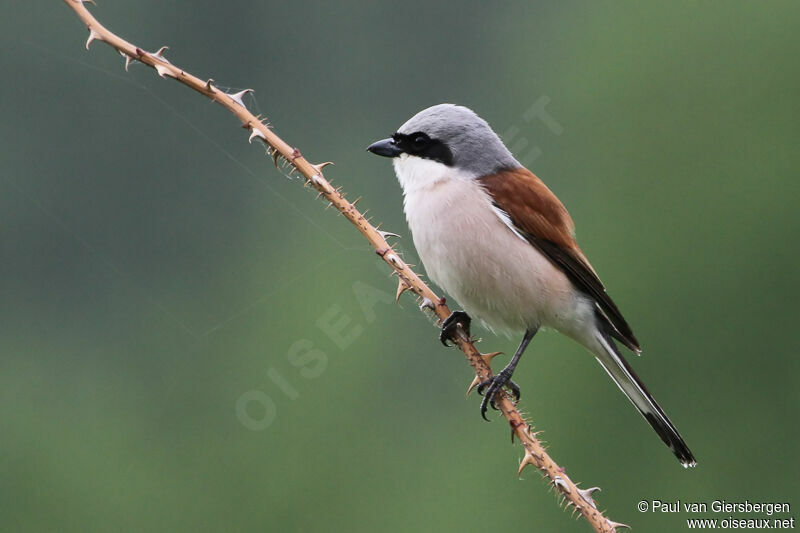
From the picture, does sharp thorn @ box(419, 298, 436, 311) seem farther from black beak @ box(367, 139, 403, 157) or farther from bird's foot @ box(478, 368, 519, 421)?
black beak @ box(367, 139, 403, 157)

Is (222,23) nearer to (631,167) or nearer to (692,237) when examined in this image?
(631,167)

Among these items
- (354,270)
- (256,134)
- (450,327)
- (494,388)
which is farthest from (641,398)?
(354,270)

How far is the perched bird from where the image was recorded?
4.64m

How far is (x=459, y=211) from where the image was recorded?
15.3 feet

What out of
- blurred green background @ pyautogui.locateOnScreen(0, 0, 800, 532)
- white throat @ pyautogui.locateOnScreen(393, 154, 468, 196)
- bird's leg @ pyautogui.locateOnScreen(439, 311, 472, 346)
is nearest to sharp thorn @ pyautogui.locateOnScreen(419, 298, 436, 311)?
bird's leg @ pyautogui.locateOnScreen(439, 311, 472, 346)

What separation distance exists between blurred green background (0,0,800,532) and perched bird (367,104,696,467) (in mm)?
3405

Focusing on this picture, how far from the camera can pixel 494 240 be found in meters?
4.71

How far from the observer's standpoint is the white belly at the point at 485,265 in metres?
4.63

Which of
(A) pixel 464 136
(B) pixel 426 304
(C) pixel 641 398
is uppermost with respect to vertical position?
(A) pixel 464 136

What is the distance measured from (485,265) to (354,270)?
17.7m

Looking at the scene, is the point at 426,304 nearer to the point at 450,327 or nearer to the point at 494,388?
the point at 450,327

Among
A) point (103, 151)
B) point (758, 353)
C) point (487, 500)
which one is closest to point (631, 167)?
point (758, 353)

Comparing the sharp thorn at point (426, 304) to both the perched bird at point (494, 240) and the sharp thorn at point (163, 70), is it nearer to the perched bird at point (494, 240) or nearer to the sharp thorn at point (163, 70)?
the perched bird at point (494, 240)

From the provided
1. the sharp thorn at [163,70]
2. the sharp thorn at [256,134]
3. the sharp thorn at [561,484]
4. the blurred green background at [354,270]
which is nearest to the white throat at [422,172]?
the sharp thorn at [256,134]
